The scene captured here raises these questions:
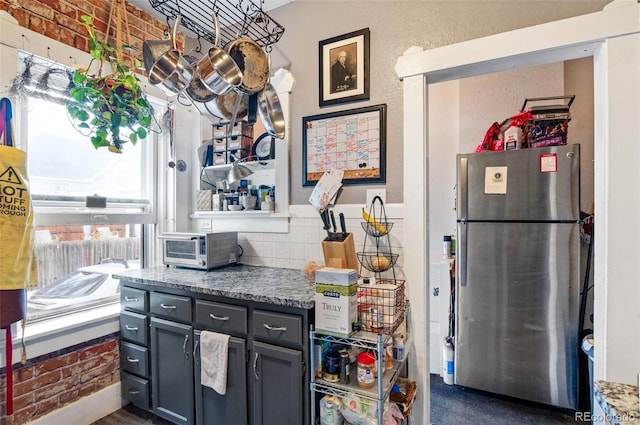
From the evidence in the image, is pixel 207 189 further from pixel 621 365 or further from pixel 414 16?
pixel 621 365

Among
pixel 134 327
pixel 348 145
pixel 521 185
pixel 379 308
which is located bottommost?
pixel 134 327

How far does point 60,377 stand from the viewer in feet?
6.33

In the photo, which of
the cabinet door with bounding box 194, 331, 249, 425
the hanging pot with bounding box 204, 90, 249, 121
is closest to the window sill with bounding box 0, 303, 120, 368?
the cabinet door with bounding box 194, 331, 249, 425

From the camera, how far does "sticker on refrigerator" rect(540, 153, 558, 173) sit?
81.2 inches

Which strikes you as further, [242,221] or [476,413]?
[242,221]

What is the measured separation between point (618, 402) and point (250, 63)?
1915 millimetres

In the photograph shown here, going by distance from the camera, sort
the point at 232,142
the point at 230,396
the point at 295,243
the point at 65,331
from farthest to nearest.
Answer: the point at 232,142
the point at 295,243
the point at 65,331
the point at 230,396

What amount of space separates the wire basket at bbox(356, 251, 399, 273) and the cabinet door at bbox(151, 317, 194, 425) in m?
1.10

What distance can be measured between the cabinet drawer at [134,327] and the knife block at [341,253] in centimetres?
126

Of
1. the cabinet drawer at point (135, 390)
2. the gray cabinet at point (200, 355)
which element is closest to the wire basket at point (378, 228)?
the gray cabinet at point (200, 355)

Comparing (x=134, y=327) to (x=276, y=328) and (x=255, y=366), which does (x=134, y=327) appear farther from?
(x=276, y=328)

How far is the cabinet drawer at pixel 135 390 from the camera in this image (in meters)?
2.01

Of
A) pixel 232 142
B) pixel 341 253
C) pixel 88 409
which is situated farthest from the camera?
pixel 232 142

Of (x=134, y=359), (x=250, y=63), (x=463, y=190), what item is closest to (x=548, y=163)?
(x=463, y=190)
